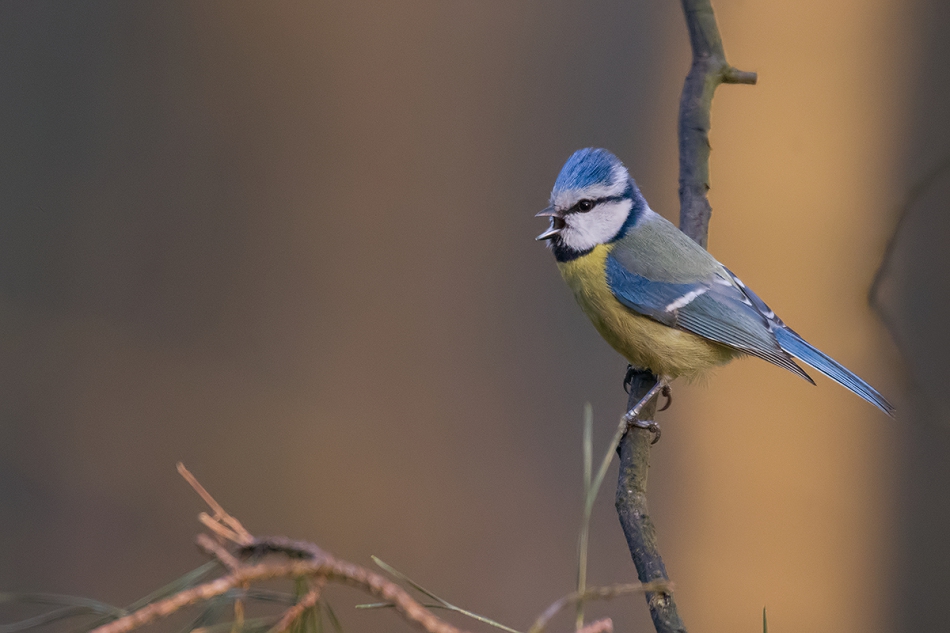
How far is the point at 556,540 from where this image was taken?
1.59 m

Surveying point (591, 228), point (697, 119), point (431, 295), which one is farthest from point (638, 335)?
point (431, 295)

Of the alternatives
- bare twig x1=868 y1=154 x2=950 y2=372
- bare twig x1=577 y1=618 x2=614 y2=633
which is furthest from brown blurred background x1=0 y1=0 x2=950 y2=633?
bare twig x1=577 y1=618 x2=614 y2=633

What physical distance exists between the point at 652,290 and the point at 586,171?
0.19 meters

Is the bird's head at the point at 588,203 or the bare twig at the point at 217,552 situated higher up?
the bird's head at the point at 588,203

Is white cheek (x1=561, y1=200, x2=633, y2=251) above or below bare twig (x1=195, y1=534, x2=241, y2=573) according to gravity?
above

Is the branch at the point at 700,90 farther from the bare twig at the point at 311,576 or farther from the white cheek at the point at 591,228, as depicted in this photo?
the bare twig at the point at 311,576

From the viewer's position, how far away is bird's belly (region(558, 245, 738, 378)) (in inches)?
39.1

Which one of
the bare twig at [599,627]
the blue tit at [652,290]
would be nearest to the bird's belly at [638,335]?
the blue tit at [652,290]

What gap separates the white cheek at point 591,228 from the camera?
3.50 ft

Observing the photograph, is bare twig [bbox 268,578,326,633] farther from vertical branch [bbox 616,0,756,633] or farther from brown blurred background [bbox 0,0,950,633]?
brown blurred background [bbox 0,0,950,633]

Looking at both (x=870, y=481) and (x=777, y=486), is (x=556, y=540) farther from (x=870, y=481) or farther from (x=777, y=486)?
(x=870, y=481)

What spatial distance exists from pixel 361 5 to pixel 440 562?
1173mm

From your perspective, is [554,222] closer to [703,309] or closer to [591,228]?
[591,228]

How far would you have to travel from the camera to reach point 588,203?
1.05 meters
